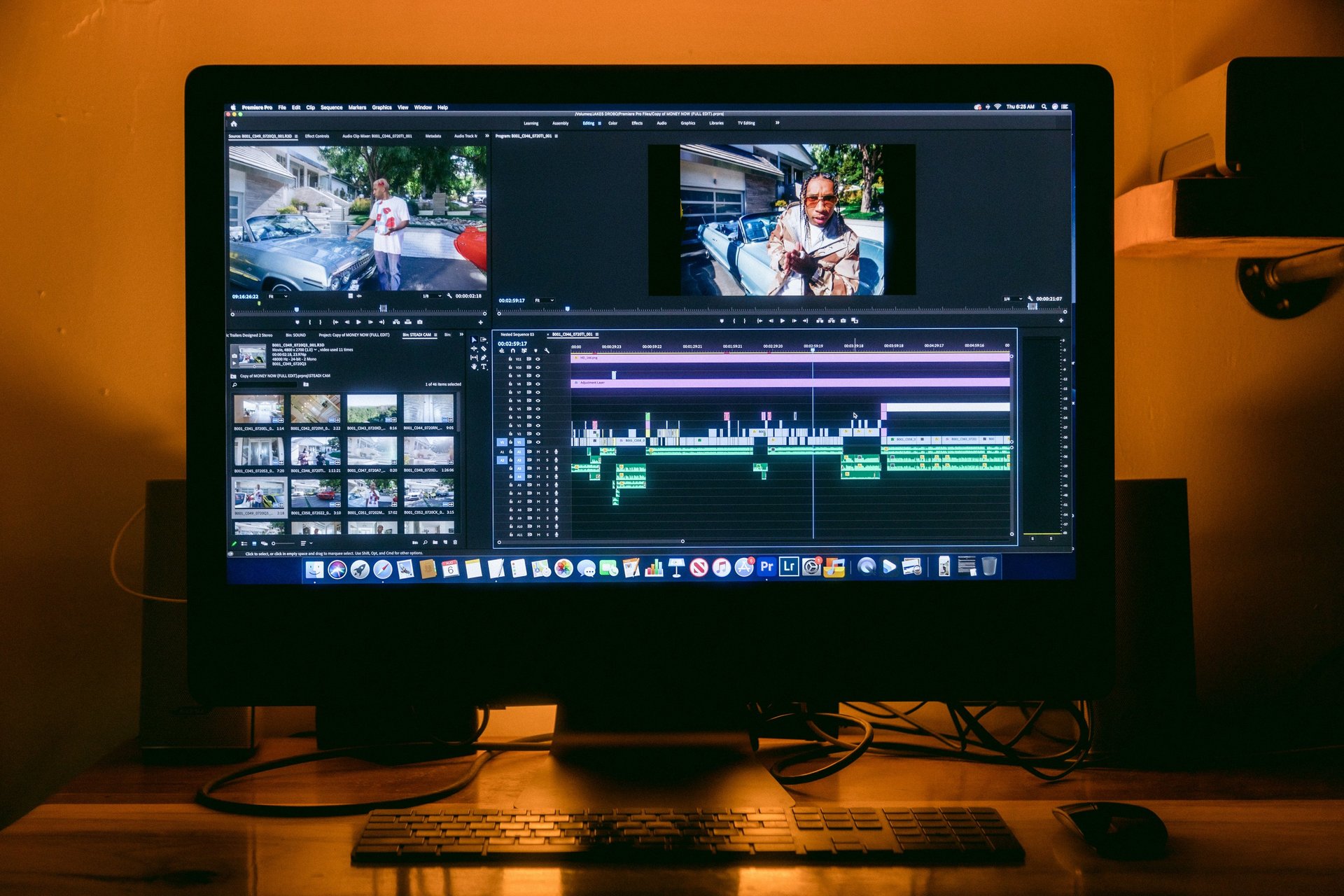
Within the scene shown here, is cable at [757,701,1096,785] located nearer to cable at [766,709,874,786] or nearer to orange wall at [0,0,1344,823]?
cable at [766,709,874,786]

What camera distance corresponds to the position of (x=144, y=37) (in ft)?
3.51

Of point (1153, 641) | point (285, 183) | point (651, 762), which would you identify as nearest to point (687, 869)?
point (651, 762)

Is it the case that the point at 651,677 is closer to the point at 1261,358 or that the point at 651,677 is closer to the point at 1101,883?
the point at 1101,883

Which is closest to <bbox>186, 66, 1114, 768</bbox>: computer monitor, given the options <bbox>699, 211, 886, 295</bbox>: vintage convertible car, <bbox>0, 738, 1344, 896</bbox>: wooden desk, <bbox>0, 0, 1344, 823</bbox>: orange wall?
<bbox>699, 211, 886, 295</bbox>: vintage convertible car

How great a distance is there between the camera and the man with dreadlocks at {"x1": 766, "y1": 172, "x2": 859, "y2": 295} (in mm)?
812

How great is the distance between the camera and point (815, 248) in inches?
31.9

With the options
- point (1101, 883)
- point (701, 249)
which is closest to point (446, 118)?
point (701, 249)

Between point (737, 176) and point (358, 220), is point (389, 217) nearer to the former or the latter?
point (358, 220)

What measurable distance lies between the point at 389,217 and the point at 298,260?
0.09m

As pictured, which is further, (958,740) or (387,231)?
(958,740)

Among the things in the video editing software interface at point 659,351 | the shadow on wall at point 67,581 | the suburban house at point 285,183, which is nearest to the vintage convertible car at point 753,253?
the video editing software interface at point 659,351

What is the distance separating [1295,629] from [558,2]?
1.11 metres

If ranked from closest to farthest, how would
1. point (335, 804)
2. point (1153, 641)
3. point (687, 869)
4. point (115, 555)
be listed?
point (687, 869)
point (335, 804)
point (1153, 641)
point (115, 555)

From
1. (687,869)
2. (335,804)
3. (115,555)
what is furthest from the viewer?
(115,555)
